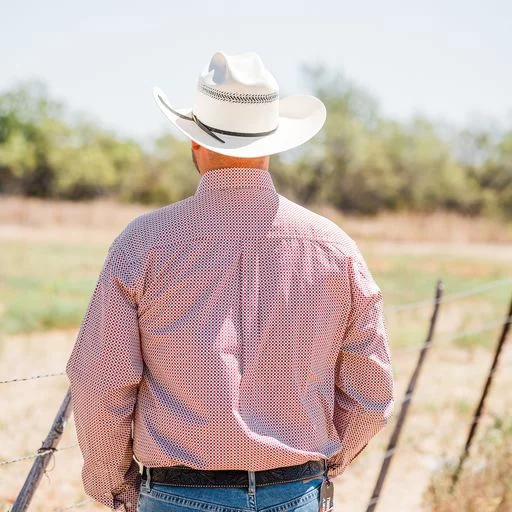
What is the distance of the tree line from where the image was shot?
38312 mm

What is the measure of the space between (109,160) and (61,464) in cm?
4343

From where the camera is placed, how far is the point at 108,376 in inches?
66.4

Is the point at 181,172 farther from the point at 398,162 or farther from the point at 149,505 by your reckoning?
the point at 149,505

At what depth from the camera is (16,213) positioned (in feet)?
104

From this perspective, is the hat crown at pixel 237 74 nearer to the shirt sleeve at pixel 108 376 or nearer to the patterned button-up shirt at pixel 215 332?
the patterned button-up shirt at pixel 215 332

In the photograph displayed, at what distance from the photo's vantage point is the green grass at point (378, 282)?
34.1ft

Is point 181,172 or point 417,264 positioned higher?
point 417,264

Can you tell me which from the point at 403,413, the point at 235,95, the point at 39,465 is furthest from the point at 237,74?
the point at 403,413

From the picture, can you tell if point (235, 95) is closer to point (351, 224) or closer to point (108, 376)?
point (108, 376)

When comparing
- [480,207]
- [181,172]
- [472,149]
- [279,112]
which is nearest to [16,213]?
[181,172]

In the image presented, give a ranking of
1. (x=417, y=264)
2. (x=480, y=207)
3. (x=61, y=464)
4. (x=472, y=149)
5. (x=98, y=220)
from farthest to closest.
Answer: (x=472, y=149), (x=480, y=207), (x=98, y=220), (x=417, y=264), (x=61, y=464)

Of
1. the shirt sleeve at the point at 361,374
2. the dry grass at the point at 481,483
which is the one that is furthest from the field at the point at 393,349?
the shirt sleeve at the point at 361,374

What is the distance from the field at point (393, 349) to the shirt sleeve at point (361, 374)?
3.44 ft

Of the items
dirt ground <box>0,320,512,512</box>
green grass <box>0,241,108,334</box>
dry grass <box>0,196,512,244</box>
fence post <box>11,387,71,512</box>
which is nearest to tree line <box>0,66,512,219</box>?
dry grass <box>0,196,512,244</box>
